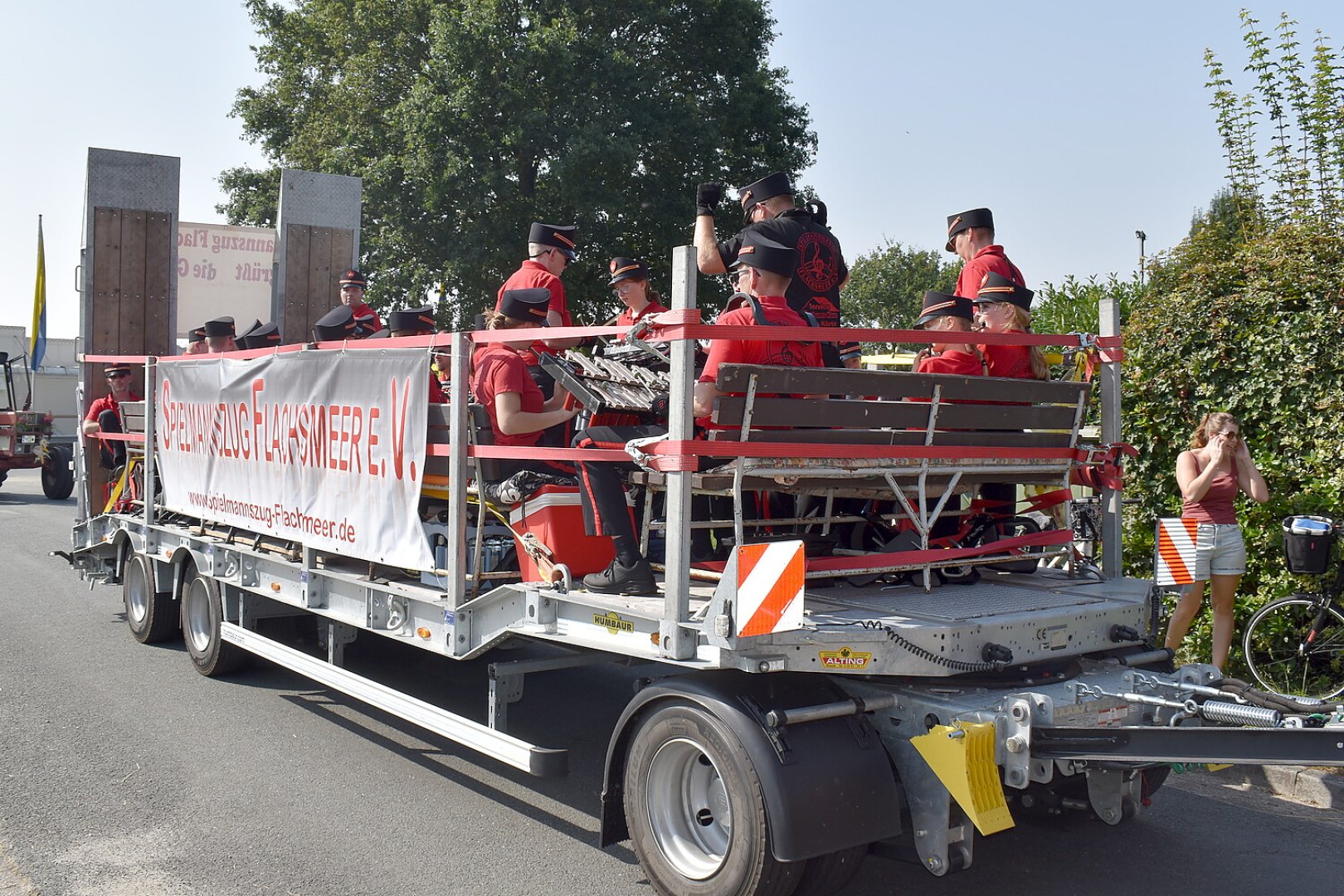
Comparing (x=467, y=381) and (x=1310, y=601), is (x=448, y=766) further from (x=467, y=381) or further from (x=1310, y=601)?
(x=1310, y=601)

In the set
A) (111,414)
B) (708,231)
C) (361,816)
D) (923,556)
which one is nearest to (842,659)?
(923,556)

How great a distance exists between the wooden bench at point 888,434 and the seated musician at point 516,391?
68 centimetres

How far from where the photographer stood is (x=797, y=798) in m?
3.59

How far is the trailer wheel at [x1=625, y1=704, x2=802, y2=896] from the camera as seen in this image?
3.76m

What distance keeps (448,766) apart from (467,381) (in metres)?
2.18

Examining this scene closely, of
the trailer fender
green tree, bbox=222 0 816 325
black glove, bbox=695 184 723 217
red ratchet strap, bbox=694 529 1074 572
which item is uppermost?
green tree, bbox=222 0 816 325

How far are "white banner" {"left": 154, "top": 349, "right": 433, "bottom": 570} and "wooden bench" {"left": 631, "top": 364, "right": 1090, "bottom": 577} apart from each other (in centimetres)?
136

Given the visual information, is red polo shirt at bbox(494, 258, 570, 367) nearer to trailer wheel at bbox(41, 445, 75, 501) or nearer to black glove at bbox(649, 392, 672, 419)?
black glove at bbox(649, 392, 672, 419)

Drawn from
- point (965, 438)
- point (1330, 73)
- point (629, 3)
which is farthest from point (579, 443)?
point (629, 3)

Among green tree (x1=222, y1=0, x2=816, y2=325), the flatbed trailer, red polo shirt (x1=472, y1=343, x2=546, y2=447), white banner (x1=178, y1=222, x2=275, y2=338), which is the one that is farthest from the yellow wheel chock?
green tree (x1=222, y1=0, x2=816, y2=325)

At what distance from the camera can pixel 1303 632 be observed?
7074 millimetres

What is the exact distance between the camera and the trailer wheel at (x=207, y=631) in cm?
761

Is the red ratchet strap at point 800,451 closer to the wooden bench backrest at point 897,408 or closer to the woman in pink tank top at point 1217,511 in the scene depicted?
the wooden bench backrest at point 897,408

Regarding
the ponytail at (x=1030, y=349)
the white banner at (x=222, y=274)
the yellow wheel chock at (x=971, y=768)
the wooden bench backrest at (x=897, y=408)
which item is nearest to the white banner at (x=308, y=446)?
the wooden bench backrest at (x=897, y=408)
